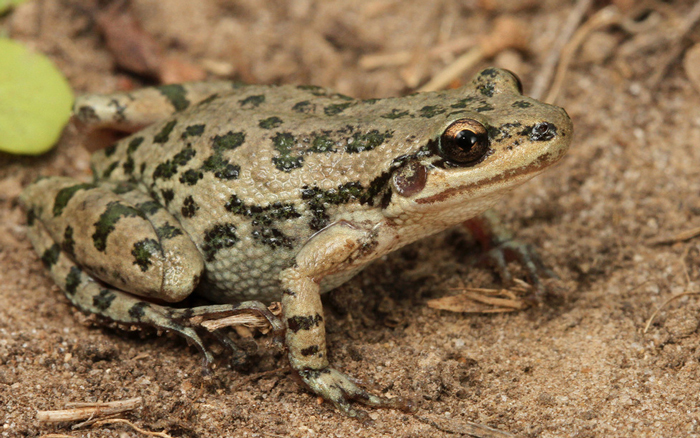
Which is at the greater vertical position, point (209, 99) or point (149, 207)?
point (209, 99)

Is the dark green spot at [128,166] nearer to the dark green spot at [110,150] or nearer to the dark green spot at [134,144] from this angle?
the dark green spot at [134,144]

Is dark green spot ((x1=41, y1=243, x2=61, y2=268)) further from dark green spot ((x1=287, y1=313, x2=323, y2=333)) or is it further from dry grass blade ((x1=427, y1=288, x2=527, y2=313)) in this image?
dry grass blade ((x1=427, y1=288, x2=527, y2=313))

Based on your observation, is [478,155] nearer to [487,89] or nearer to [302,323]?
[487,89]

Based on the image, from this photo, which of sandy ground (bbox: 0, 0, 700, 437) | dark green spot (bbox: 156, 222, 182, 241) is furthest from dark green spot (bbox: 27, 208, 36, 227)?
dark green spot (bbox: 156, 222, 182, 241)

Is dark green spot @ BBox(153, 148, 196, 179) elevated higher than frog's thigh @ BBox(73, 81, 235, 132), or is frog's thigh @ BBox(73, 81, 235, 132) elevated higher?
frog's thigh @ BBox(73, 81, 235, 132)

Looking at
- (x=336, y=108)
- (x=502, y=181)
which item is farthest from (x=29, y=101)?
(x=502, y=181)

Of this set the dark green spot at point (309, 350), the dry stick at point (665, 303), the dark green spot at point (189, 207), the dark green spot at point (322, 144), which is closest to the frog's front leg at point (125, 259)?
the dark green spot at point (189, 207)

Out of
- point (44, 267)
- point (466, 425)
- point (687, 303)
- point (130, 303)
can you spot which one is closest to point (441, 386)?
point (466, 425)
